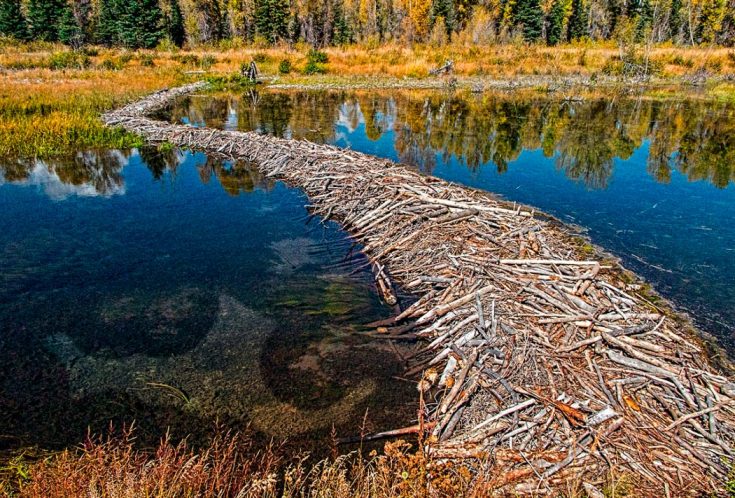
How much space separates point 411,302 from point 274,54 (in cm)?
5812

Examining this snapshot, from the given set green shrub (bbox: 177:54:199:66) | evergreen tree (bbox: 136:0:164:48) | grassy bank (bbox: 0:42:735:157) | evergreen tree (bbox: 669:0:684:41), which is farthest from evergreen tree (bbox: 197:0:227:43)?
evergreen tree (bbox: 669:0:684:41)

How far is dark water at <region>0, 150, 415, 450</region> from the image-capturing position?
6418 millimetres

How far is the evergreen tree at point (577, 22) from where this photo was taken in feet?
268

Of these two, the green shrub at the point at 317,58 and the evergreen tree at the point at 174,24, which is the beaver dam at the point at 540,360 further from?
the evergreen tree at the point at 174,24

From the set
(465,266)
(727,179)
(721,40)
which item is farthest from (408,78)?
(721,40)

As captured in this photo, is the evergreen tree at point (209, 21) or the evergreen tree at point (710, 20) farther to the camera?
the evergreen tree at point (209, 21)

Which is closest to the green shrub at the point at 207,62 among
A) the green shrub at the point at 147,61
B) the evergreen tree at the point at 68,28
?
the green shrub at the point at 147,61

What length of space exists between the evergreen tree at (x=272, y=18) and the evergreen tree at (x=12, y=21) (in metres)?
35.0

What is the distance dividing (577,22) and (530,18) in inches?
583

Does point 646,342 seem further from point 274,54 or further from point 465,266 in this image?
point 274,54

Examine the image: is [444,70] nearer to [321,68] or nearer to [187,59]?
[321,68]

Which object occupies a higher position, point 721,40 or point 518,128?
point 721,40

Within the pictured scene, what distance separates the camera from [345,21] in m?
81.4

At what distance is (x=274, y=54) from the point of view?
2311 inches
